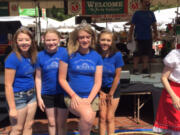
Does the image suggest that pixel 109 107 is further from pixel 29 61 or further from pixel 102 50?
pixel 29 61

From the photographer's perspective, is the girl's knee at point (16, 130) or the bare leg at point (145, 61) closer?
the girl's knee at point (16, 130)

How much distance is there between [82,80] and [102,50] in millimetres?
567

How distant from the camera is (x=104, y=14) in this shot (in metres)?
7.55

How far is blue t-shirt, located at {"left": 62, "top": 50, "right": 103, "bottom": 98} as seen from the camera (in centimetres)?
225

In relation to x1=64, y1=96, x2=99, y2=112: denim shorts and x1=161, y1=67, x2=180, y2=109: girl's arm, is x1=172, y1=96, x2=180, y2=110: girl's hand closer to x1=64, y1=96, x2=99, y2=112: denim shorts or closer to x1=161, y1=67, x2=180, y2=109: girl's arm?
x1=161, y1=67, x2=180, y2=109: girl's arm

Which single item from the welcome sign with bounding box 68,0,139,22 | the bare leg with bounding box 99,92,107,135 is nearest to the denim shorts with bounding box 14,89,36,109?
the bare leg with bounding box 99,92,107,135

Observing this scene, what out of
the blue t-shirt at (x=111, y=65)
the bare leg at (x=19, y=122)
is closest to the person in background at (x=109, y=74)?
the blue t-shirt at (x=111, y=65)

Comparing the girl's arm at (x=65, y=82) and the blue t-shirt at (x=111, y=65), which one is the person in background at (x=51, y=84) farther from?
the blue t-shirt at (x=111, y=65)

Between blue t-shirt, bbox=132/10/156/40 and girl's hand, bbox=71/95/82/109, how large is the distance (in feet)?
9.92

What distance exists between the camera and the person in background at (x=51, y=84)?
2428 mm

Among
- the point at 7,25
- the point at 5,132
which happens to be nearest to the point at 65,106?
the point at 5,132

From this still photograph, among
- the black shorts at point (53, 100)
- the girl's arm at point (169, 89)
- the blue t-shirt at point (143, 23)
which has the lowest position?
the black shorts at point (53, 100)

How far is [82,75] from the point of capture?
2.26 metres

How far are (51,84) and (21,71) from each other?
328 millimetres
